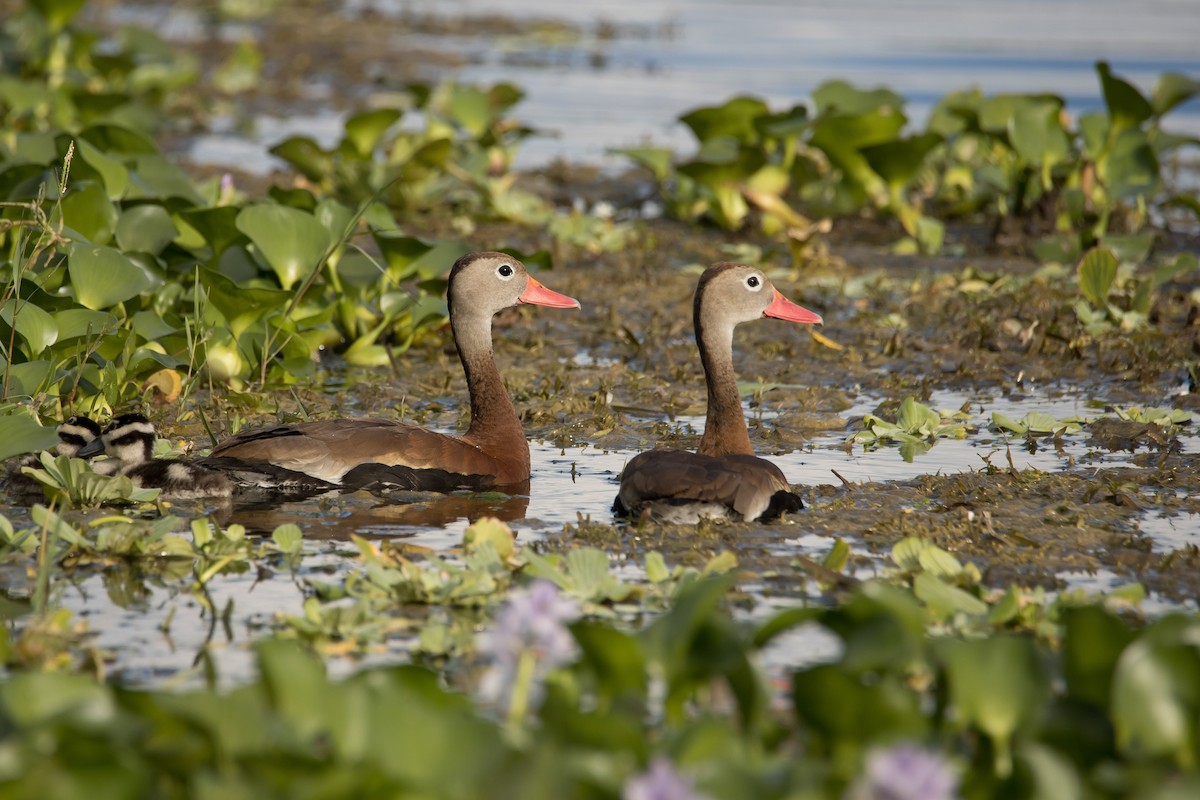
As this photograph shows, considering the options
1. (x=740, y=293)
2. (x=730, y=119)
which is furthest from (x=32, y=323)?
(x=730, y=119)

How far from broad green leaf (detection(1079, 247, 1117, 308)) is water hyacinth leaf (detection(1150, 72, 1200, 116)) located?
79.6 inches

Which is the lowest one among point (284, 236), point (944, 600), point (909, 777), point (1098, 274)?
point (944, 600)

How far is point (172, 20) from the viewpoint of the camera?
25594mm

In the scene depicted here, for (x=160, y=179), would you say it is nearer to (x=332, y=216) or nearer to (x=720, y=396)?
(x=332, y=216)

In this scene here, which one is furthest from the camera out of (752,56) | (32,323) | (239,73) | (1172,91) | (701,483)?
(752,56)

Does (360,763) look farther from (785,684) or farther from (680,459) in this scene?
(680,459)

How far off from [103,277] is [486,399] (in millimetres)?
1798

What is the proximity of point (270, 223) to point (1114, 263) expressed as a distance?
15.2 feet

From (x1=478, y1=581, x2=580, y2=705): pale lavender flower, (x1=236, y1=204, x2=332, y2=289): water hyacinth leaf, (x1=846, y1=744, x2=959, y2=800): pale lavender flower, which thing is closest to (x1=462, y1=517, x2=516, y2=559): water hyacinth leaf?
(x1=478, y1=581, x2=580, y2=705): pale lavender flower

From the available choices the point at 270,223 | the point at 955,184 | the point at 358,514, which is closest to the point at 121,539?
the point at 358,514

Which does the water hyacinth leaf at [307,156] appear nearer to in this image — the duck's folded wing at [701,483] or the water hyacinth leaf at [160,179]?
the water hyacinth leaf at [160,179]

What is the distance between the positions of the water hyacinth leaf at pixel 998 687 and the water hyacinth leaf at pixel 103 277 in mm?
4692

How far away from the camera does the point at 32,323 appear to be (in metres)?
6.61

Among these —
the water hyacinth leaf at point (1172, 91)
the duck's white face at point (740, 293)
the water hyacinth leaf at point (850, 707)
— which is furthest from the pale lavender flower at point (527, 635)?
the water hyacinth leaf at point (1172, 91)
